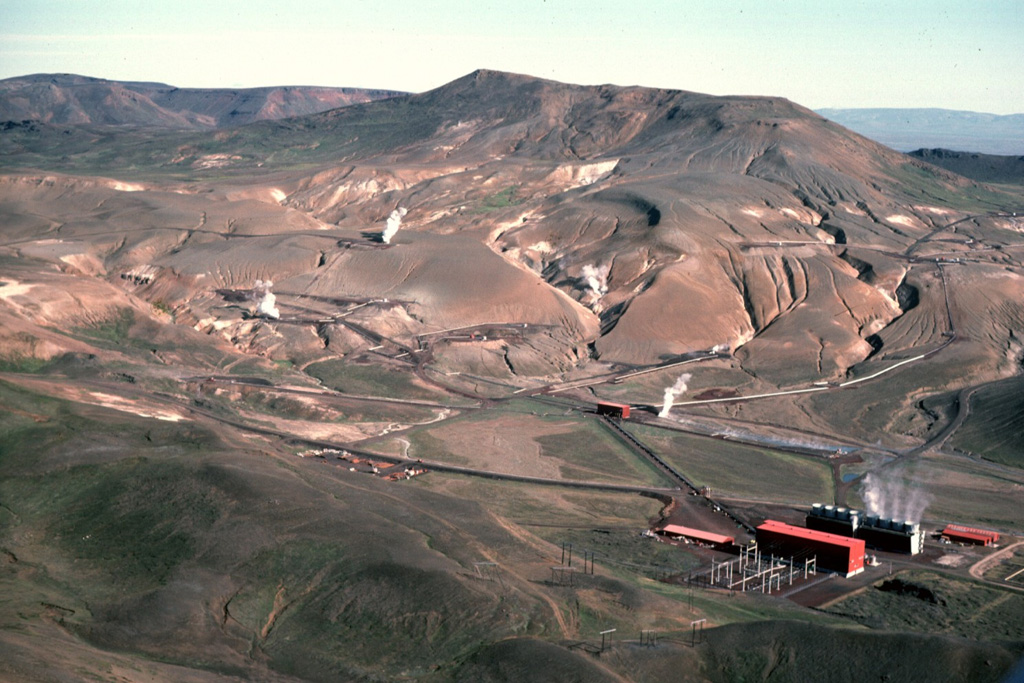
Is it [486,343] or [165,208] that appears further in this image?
[165,208]

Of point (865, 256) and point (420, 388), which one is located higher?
point (865, 256)

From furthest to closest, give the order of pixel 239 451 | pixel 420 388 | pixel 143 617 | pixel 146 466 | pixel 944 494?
pixel 420 388, pixel 944 494, pixel 239 451, pixel 146 466, pixel 143 617

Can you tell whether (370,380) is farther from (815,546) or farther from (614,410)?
(815,546)

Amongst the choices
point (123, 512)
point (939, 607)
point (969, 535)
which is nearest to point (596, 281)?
point (969, 535)

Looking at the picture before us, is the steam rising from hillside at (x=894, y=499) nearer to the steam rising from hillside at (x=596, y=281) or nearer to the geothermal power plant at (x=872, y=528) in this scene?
the geothermal power plant at (x=872, y=528)

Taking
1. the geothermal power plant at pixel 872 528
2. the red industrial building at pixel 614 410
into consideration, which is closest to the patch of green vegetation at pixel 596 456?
the red industrial building at pixel 614 410

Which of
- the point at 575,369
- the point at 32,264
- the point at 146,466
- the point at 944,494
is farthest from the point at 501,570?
the point at 32,264

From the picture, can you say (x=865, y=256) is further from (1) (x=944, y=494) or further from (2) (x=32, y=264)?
(2) (x=32, y=264)
